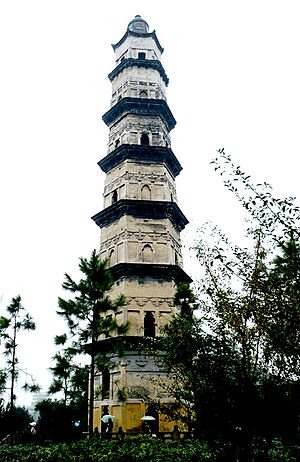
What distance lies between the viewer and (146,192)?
2578 centimetres

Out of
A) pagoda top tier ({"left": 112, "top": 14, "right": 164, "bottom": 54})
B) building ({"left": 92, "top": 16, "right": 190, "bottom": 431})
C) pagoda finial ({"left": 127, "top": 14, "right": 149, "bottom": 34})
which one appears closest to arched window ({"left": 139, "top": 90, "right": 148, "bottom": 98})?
building ({"left": 92, "top": 16, "right": 190, "bottom": 431})

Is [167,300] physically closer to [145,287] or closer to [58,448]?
[145,287]

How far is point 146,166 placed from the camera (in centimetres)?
2655

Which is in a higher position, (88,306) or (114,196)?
(114,196)

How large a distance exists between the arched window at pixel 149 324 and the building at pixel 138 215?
51 mm

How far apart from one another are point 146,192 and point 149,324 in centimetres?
765

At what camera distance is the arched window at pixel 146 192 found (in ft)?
84.0

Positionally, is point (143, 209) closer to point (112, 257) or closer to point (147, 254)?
point (147, 254)

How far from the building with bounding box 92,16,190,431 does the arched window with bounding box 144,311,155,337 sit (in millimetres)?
51

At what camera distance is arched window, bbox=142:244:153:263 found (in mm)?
24000

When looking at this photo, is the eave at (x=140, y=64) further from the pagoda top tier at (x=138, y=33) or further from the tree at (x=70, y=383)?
the tree at (x=70, y=383)

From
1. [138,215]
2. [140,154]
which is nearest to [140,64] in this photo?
[140,154]

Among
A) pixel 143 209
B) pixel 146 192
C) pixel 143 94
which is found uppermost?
pixel 143 94

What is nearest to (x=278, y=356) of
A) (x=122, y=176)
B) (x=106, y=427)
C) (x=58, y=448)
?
(x=58, y=448)
